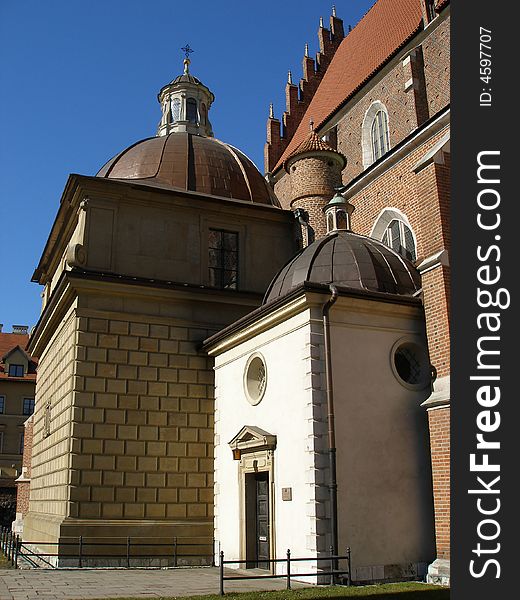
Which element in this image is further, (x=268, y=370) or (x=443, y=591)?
(x=268, y=370)

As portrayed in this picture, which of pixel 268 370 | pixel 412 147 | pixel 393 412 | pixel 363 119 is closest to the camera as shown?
pixel 393 412

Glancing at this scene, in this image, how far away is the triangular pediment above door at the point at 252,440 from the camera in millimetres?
13492

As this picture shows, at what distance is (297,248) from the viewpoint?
20.2 metres

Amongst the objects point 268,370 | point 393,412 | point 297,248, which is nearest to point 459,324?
point 393,412

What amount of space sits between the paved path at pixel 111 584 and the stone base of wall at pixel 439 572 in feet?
8.26

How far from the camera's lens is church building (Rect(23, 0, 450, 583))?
41.0 feet

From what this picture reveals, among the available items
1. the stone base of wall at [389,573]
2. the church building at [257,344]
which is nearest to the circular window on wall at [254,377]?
the church building at [257,344]

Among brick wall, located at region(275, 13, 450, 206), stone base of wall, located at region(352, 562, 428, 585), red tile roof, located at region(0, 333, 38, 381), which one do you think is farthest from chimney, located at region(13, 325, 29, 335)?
stone base of wall, located at region(352, 562, 428, 585)

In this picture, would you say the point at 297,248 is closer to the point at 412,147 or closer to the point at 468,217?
the point at 412,147

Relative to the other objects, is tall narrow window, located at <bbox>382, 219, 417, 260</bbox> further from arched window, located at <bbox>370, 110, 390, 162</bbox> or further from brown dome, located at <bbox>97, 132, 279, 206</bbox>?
arched window, located at <bbox>370, 110, 390, 162</bbox>

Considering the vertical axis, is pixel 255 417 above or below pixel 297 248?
below

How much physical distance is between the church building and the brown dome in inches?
3.1

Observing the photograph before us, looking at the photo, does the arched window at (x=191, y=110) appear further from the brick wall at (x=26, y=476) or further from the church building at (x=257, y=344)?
the brick wall at (x=26, y=476)

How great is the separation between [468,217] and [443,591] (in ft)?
22.6
